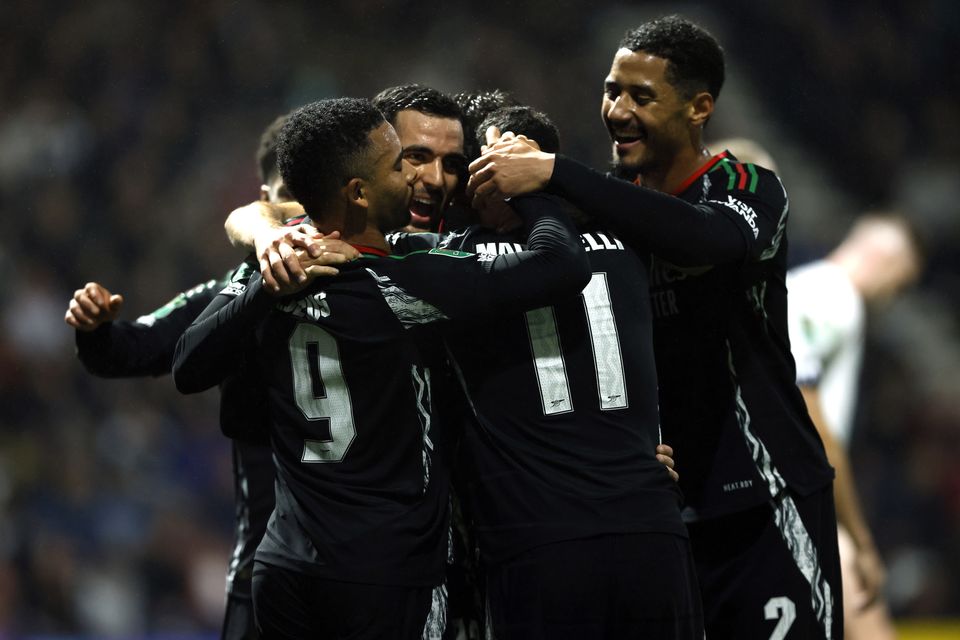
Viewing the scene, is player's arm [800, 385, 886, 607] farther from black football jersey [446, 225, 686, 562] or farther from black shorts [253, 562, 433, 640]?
black shorts [253, 562, 433, 640]

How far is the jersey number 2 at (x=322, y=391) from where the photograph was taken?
2.57 metres

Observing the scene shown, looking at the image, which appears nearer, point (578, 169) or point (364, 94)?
point (578, 169)

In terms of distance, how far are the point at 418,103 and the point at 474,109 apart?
220 mm

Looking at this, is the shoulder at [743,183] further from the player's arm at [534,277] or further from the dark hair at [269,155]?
the dark hair at [269,155]

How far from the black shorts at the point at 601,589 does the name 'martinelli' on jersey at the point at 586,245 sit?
2.22 feet

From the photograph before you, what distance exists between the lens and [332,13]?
399 inches

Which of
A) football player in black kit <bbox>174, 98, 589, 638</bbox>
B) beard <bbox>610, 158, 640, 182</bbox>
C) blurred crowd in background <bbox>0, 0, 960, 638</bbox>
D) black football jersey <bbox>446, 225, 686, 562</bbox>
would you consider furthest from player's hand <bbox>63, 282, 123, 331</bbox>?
blurred crowd in background <bbox>0, 0, 960, 638</bbox>

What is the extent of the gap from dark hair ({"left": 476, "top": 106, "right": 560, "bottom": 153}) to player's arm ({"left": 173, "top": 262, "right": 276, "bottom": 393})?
72cm

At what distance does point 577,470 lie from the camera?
8.37 feet

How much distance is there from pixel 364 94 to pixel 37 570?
178 inches

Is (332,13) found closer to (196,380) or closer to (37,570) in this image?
(37,570)

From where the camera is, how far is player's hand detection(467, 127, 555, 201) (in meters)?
2.67

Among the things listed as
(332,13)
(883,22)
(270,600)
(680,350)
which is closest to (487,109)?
(680,350)

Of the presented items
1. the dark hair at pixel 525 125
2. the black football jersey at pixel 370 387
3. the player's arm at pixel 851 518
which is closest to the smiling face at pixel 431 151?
the dark hair at pixel 525 125
